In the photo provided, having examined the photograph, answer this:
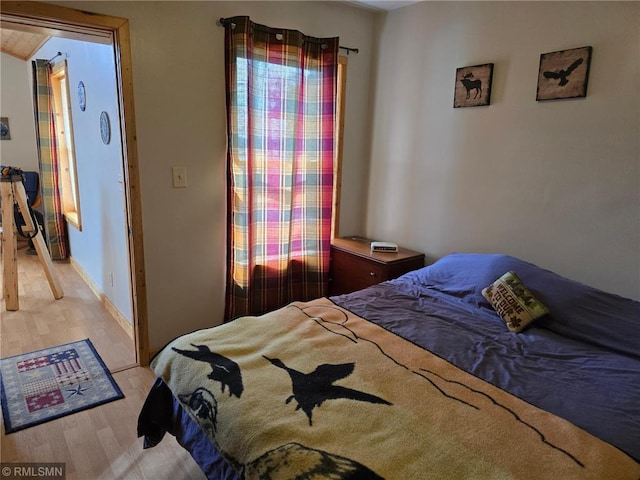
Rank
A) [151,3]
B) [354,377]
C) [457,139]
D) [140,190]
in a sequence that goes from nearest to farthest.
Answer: [354,377] → [151,3] → [140,190] → [457,139]

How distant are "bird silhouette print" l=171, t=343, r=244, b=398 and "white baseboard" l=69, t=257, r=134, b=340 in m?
1.66

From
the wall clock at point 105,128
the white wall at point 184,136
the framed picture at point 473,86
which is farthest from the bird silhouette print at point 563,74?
the wall clock at point 105,128

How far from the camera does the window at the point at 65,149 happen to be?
4.18 m

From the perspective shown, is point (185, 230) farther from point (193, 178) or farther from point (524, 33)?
point (524, 33)

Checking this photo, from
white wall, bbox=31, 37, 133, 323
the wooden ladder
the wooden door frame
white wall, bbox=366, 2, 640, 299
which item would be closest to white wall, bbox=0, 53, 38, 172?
white wall, bbox=31, 37, 133, 323

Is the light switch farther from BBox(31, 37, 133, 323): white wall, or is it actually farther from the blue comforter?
the blue comforter

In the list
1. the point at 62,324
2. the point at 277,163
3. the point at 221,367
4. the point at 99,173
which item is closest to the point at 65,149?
the point at 99,173

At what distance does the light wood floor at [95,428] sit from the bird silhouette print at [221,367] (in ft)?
2.08

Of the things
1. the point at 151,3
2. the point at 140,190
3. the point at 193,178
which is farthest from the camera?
the point at 193,178

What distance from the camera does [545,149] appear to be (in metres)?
2.38

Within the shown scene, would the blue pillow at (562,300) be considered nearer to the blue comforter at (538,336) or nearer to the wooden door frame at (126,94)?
the blue comforter at (538,336)

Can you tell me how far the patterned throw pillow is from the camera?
77.2 inches

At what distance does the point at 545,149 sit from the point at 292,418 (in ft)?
6.85

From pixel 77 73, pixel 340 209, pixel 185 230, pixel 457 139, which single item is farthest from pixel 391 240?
pixel 77 73
